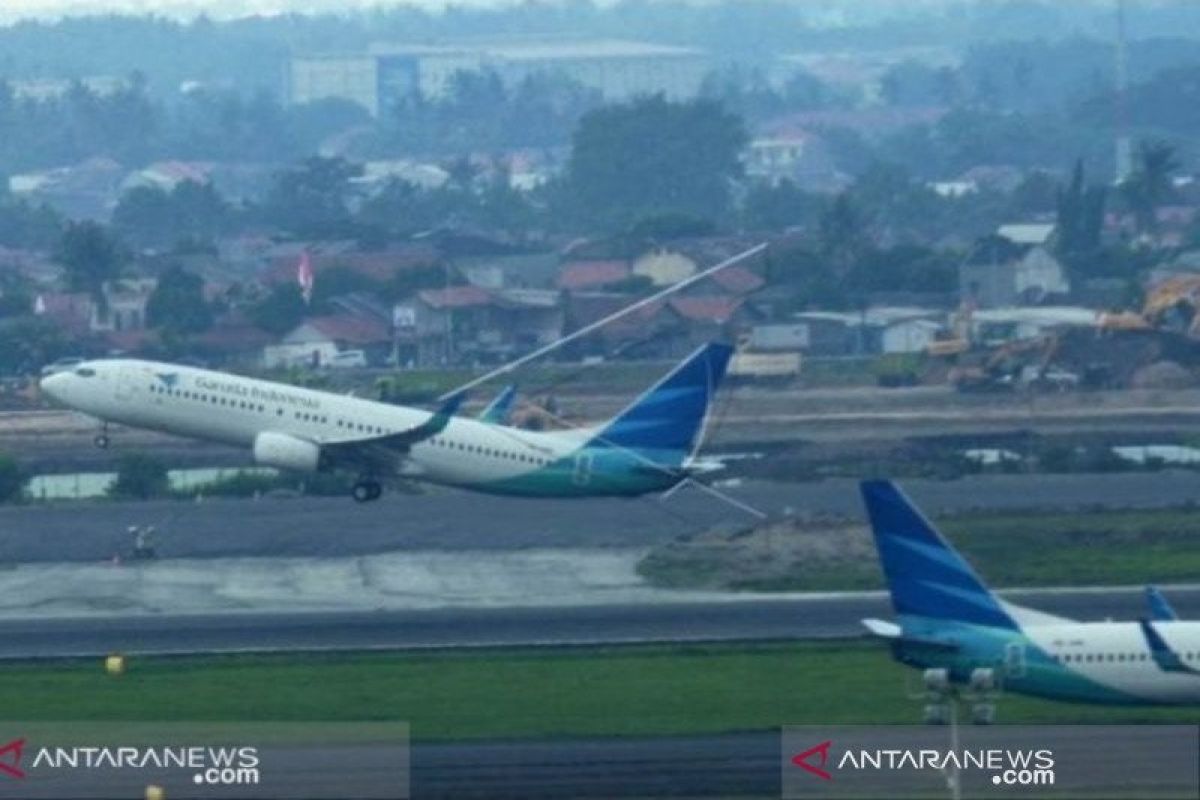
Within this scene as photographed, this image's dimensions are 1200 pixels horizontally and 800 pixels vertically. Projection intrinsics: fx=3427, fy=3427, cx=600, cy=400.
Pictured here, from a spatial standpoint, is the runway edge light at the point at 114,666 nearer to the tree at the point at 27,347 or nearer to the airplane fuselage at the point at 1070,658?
the airplane fuselage at the point at 1070,658

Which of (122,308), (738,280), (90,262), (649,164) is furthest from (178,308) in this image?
(649,164)

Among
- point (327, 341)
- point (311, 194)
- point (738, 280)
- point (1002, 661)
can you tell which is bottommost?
point (1002, 661)

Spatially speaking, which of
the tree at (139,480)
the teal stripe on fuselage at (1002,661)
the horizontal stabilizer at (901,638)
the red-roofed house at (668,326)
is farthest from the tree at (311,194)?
the teal stripe on fuselage at (1002,661)

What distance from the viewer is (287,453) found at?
2506 inches

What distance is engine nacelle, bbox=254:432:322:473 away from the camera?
→ 209ft

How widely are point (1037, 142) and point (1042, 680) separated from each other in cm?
15236

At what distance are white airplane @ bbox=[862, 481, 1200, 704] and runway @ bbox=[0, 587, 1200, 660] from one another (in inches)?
321

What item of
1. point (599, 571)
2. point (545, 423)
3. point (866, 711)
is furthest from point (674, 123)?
point (866, 711)

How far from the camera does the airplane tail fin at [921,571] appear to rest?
4059 cm

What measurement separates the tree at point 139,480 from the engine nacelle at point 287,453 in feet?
21.6

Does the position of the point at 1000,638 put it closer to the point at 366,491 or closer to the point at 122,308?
the point at 366,491

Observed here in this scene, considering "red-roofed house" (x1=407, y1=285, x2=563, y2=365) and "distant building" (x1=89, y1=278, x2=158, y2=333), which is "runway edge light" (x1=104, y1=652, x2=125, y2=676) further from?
"distant building" (x1=89, y1=278, x2=158, y2=333)

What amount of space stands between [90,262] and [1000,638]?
8267 centimetres

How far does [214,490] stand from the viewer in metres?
70.2
